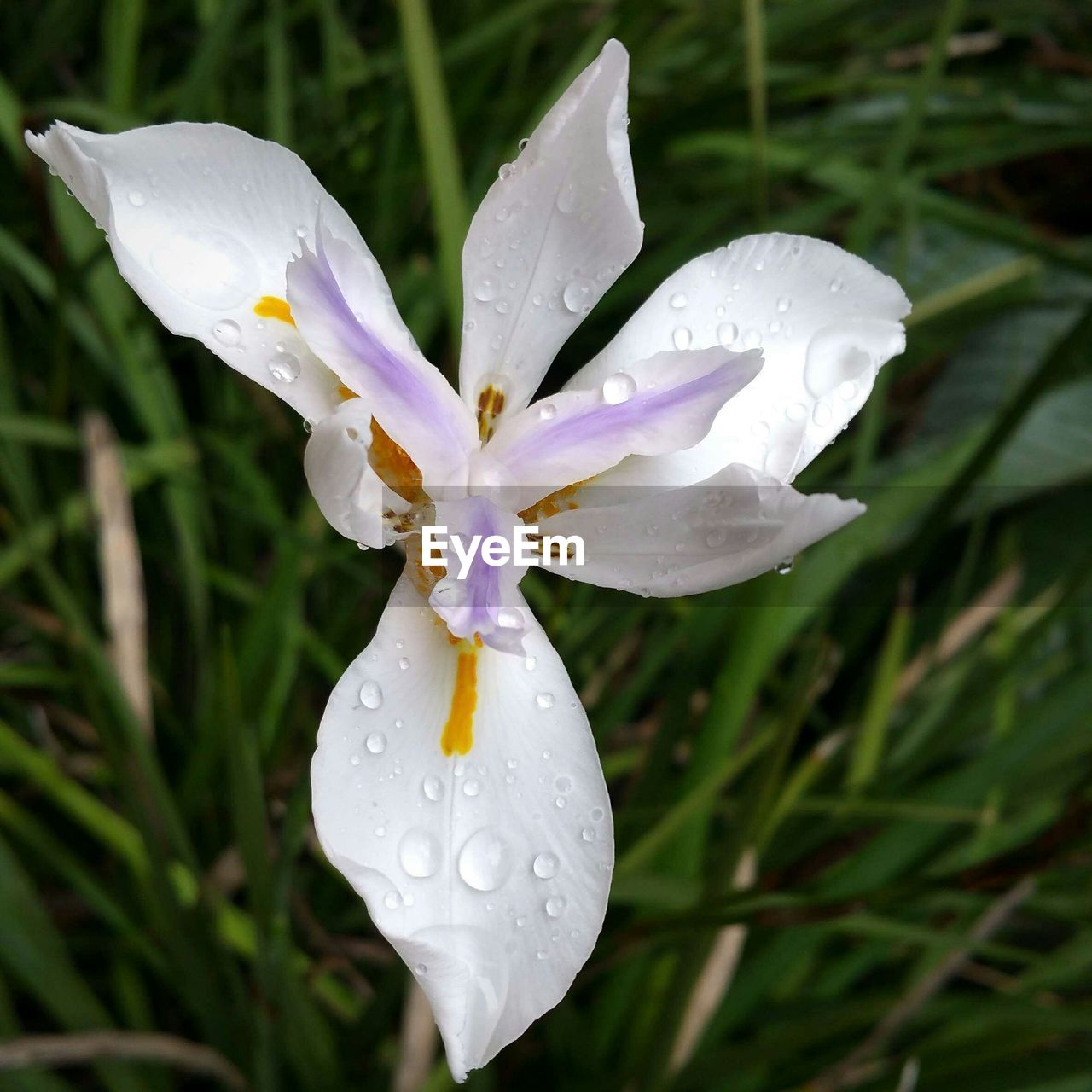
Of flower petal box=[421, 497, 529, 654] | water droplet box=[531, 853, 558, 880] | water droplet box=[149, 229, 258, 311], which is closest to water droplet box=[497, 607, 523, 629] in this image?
flower petal box=[421, 497, 529, 654]

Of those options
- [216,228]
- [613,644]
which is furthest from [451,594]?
[613,644]

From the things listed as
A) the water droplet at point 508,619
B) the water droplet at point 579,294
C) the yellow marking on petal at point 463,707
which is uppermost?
the water droplet at point 579,294

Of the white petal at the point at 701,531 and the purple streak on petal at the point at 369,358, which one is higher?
the purple streak on petal at the point at 369,358

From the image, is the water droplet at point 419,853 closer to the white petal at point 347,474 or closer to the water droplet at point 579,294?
the white petal at point 347,474

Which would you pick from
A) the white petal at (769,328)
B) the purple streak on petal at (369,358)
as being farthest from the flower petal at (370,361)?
the white petal at (769,328)

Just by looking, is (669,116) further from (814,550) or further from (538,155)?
(538,155)

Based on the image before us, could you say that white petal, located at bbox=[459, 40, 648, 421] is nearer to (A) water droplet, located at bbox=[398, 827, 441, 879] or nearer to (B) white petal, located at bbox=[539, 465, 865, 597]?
(B) white petal, located at bbox=[539, 465, 865, 597]

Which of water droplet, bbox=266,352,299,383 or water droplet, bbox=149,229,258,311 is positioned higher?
water droplet, bbox=149,229,258,311
